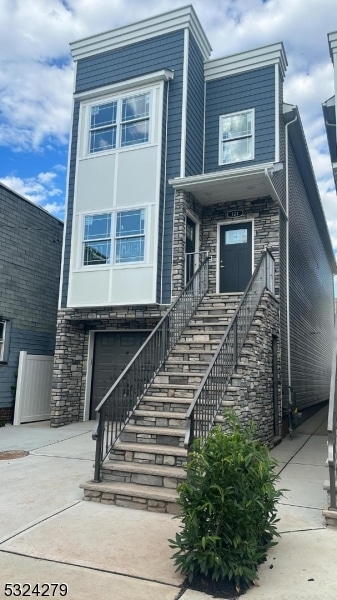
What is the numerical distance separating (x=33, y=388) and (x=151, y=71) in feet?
26.7

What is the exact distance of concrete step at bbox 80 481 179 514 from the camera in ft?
Result: 15.2

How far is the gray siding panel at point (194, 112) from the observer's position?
33.8 ft

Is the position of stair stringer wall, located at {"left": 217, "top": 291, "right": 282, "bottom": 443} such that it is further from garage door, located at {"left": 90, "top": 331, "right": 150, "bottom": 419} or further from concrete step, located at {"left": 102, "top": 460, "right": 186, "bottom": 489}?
A: garage door, located at {"left": 90, "top": 331, "right": 150, "bottom": 419}

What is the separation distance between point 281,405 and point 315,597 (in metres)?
6.60

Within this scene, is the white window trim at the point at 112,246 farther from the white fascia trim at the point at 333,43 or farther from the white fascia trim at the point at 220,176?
the white fascia trim at the point at 333,43

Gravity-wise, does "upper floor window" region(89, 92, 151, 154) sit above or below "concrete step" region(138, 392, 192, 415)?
above

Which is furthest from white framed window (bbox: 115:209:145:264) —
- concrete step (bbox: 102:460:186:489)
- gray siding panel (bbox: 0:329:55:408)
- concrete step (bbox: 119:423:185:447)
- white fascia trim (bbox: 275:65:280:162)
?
concrete step (bbox: 102:460:186:489)

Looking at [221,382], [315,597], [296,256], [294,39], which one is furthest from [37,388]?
[294,39]

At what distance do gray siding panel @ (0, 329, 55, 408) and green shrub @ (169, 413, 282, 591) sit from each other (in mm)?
8400

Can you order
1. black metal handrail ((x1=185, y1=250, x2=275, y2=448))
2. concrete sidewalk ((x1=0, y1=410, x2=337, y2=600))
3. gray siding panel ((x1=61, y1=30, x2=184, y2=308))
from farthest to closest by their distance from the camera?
gray siding panel ((x1=61, y1=30, x2=184, y2=308)) → black metal handrail ((x1=185, y1=250, x2=275, y2=448)) → concrete sidewalk ((x1=0, y1=410, x2=337, y2=600))

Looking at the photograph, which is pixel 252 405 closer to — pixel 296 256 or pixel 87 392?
pixel 87 392

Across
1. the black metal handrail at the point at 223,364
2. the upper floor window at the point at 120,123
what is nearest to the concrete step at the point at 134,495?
the black metal handrail at the point at 223,364

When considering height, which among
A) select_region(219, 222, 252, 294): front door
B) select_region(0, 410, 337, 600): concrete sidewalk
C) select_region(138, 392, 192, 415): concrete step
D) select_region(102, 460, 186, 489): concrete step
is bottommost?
select_region(0, 410, 337, 600): concrete sidewalk

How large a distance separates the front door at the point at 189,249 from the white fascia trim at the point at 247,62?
402cm
